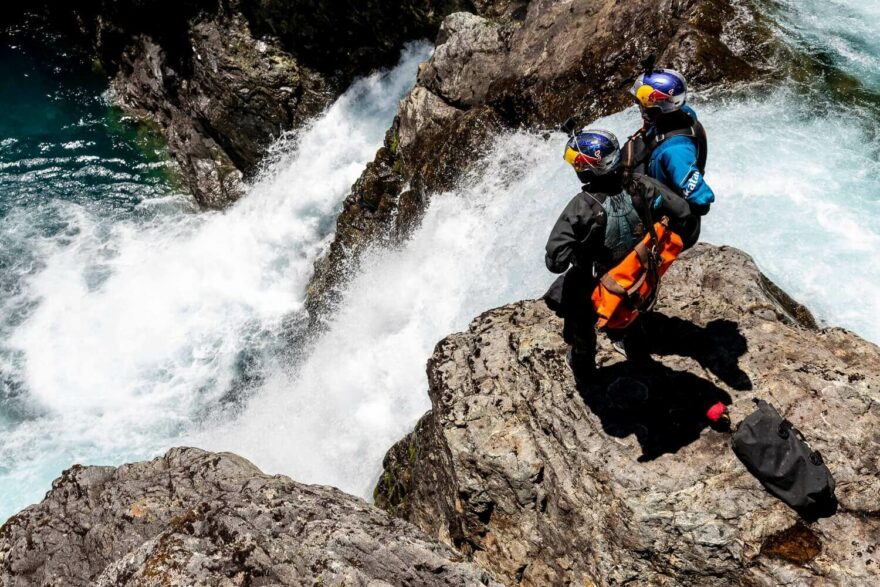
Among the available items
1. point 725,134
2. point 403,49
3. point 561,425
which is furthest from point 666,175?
point 403,49

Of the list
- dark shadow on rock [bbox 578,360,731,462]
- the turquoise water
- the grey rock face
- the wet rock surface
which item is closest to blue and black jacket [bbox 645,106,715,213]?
dark shadow on rock [bbox 578,360,731,462]

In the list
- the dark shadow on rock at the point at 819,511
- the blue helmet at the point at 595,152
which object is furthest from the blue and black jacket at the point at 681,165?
the dark shadow on rock at the point at 819,511

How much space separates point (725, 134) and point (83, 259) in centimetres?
1671

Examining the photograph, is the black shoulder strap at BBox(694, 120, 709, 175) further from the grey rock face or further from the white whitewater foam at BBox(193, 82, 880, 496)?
the grey rock face

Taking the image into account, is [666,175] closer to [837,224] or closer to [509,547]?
[509,547]

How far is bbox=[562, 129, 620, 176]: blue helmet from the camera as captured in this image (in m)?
5.32

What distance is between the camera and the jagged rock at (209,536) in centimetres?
584

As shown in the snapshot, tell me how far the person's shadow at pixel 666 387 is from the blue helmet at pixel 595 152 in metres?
1.95

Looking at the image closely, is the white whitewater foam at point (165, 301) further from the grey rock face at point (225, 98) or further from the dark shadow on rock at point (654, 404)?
the dark shadow on rock at point (654, 404)

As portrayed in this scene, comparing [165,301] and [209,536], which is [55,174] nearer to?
[165,301]

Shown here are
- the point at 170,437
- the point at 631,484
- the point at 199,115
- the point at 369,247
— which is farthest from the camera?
the point at 199,115

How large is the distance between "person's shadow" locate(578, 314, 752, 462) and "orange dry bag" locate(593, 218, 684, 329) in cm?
112

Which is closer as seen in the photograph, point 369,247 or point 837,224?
point 837,224

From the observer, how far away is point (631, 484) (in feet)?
20.7
